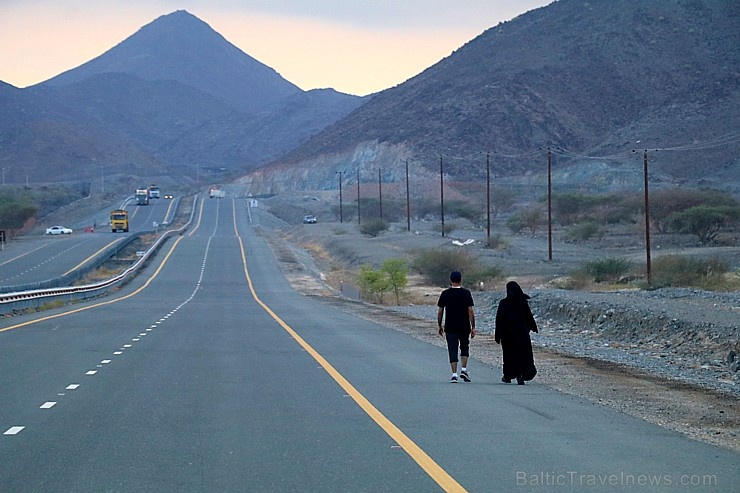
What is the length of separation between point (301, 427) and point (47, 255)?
74287 millimetres

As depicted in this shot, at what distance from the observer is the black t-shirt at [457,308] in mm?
15320

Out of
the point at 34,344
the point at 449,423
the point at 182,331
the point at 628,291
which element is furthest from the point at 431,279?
the point at 449,423

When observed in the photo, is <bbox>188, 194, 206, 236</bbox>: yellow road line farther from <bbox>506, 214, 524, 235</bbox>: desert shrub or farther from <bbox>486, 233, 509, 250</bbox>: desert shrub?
<bbox>486, 233, 509, 250</bbox>: desert shrub

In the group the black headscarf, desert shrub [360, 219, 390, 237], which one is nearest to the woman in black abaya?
the black headscarf

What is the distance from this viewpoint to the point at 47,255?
8150 cm

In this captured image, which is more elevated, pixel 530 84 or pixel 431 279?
pixel 530 84

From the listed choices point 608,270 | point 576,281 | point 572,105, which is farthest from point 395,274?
point 572,105

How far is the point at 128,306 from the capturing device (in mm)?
41688

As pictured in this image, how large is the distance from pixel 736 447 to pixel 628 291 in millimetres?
29532

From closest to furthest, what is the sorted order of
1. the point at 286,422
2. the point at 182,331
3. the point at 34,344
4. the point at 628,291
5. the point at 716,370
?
the point at 286,422
the point at 716,370
the point at 34,344
the point at 182,331
the point at 628,291

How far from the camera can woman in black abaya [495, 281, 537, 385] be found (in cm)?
1499

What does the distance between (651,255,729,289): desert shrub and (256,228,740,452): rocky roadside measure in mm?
3881

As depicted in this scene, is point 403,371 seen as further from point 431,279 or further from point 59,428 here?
point 431,279

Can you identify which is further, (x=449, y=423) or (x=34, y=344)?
(x=34, y=344)
